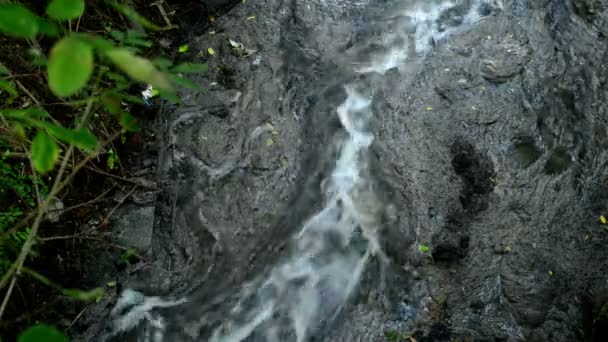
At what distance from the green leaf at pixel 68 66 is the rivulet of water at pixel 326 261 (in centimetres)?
257

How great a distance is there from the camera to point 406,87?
13.5 ft

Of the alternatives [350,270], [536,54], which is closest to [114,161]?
[350,270]

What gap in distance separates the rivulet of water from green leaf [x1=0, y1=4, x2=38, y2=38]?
2.40 meters

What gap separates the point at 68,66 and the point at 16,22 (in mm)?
499

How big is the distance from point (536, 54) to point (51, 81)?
154 inches

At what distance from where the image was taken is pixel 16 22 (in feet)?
5.08

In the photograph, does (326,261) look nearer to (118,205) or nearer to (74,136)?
(118,205)

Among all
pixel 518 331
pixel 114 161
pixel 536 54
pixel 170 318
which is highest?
pixel 114 161

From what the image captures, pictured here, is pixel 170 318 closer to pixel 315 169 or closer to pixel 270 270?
pixel 270 270

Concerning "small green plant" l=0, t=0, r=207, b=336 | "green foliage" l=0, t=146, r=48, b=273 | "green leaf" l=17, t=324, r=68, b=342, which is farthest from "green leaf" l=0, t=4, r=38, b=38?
"green foliage" l=0, t=146, r=48, b=273

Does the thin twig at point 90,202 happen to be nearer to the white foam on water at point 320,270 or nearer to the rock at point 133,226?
the rock at point 133,226

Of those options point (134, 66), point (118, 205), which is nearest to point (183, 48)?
point (118, 205)

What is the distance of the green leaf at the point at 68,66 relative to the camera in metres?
1.20

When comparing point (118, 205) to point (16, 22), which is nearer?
point (16, 22)
